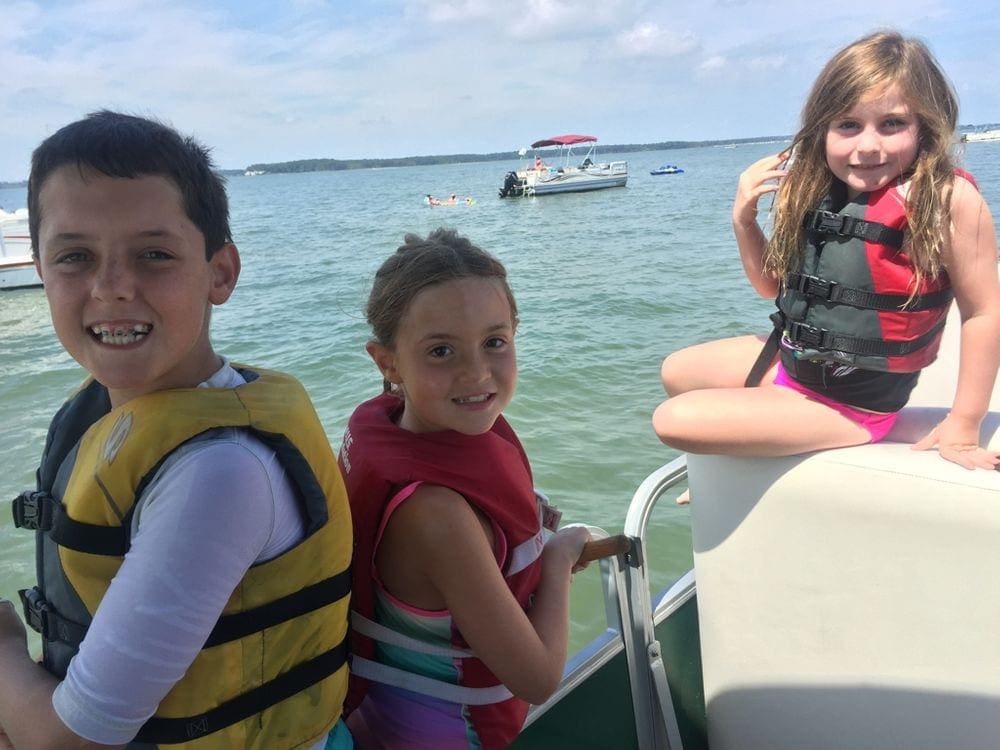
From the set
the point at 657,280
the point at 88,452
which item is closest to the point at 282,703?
the point at 88,452

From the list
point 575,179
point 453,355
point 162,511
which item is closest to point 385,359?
point 453,355

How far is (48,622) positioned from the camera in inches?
46.6

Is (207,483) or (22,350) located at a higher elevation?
→ (207,483)

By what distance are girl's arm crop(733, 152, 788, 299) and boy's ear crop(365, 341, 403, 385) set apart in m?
1.26

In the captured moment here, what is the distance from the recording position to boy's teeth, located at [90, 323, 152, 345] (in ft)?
3.69

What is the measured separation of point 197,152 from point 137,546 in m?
0.60

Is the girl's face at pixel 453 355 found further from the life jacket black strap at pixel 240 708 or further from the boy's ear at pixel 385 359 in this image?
the life jacket black strap at pixel 240 708

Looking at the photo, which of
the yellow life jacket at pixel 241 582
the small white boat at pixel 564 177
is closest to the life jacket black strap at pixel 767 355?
the yellow life jacket at pixel 241 582

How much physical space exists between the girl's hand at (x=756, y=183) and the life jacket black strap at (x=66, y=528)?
Result: 6.03ft

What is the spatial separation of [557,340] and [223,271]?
31.4 feet

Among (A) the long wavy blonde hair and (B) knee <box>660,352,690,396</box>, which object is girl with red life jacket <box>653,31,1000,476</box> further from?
(B) knee <box>660,352,690,396</box>

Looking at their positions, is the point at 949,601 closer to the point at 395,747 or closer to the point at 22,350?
the point at 395,747

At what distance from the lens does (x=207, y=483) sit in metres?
1.03

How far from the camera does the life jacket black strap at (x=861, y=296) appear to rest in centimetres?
214
